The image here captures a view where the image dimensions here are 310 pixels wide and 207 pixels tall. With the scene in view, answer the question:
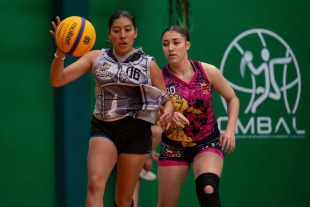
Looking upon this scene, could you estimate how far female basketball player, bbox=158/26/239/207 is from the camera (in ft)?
18.7

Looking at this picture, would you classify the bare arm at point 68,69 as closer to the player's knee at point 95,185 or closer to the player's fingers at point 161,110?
the player's fingers at point 161,110

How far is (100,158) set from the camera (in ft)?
16.7

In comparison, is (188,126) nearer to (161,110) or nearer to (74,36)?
(161,110)

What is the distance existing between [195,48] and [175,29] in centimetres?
231

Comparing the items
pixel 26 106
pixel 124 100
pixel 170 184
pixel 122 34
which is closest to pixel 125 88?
pixel 124 100

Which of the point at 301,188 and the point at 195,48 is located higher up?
the point at 195,48

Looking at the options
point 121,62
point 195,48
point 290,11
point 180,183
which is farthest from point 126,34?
point 290,11

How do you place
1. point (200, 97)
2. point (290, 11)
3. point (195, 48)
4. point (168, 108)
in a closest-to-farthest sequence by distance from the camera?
point (168, 108)
point (200, 97)
point (195, 48)
point (290, 11)

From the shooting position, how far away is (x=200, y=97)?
575cm

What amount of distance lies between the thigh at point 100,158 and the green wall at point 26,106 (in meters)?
2.02

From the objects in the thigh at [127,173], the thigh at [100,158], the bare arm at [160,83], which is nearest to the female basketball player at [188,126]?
the bare arm at [160,83]

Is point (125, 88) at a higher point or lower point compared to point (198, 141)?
higher

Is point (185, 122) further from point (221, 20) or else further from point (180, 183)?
point (221, 20)

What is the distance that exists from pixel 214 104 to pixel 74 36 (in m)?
3.69
